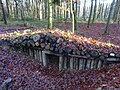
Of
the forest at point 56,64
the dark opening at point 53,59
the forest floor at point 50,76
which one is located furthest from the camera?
the dark opening at point 53,59

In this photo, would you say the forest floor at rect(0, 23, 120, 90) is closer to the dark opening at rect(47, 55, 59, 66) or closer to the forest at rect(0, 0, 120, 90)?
the forest at rect(0, 0, 120, 90)

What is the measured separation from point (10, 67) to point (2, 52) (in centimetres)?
175

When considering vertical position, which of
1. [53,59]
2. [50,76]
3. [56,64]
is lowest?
[50,76]

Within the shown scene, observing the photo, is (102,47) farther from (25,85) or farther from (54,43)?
(25,85)

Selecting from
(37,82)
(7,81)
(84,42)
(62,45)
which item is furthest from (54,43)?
(7,81)

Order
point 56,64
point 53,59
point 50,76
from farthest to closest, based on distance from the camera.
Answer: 1. point 53,59
2. point 56,64
3. point 50,76

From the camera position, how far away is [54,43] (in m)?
10.4

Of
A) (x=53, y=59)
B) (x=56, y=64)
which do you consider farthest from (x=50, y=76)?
(x=53, y=59)

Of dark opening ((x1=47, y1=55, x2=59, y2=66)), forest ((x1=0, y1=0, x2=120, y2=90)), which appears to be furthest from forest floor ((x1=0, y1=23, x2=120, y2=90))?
dark opening ((x1=47, y1=55, x2=59, y2=66))

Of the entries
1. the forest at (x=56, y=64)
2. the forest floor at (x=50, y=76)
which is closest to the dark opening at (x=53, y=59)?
the forest at (x=56, y=64)

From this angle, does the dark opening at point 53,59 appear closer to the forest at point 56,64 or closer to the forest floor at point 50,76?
the forest at point 56,64

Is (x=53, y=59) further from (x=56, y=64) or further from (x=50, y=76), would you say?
(x=50, y=76)

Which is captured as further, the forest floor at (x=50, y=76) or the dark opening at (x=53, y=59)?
the dark opening at (x=53, y=59)

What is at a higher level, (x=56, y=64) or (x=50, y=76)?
(x=56, y=64)
